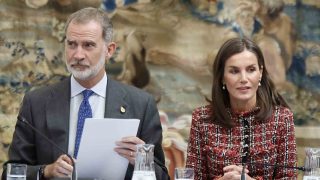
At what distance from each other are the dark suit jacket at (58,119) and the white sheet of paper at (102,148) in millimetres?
178

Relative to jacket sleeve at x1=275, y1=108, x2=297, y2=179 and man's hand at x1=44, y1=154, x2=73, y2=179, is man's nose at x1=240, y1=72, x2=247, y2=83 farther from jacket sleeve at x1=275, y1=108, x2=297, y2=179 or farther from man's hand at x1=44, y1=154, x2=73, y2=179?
man's hand at x1=44, y1=154, x2=73, y2=179

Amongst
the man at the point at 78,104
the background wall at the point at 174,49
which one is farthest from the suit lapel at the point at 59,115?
the background wall at the point at 174,49

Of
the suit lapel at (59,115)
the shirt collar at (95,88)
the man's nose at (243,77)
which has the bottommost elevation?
the suit lapel at (59,115)

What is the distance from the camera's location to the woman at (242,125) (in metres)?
3.62

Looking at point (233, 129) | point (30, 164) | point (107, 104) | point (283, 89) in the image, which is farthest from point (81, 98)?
point (283, 89)

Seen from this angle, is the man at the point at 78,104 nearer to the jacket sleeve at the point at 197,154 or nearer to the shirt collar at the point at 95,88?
the shirt collar at the point at 95,88

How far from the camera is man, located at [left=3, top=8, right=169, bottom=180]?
3592 millimetres

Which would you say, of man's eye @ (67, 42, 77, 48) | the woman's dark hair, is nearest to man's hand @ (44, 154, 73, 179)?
man's eye @ (67, 42, 77, 48)

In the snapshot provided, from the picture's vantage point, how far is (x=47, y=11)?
493 cm

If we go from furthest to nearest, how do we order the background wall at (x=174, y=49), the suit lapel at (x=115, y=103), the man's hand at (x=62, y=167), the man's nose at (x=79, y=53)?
the background wall at (x=174, y=49) < the suit lapel at (x=115, y=103) < the man's nose at (x=79, y=53) < the man's hand at (x=62, y=167)

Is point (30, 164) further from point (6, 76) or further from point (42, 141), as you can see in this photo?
point (6, 76)

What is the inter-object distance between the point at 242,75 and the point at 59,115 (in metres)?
0.90

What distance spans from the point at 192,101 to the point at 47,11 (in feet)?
3.66

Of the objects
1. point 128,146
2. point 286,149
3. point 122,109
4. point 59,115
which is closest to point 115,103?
point 122,109
